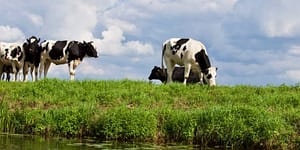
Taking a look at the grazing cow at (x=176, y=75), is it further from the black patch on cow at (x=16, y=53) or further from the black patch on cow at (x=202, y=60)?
the black patch on cow at (x=16, y=53)

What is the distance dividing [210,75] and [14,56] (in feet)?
39.7

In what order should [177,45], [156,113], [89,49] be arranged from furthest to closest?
[89,49] < [177,45] < [156,113]

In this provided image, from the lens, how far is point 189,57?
87.1ft

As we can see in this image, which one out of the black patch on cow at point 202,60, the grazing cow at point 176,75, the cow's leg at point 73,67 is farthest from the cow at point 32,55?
the black patch on cow at point 202,60

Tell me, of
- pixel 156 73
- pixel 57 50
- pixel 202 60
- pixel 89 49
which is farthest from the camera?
pixel 156 73

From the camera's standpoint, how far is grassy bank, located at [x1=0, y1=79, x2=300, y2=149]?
16.5m

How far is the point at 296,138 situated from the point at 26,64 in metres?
19.6

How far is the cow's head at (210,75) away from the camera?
25359 millimetres

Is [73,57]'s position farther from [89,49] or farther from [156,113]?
[156,113]

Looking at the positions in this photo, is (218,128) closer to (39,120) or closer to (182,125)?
(182,125)

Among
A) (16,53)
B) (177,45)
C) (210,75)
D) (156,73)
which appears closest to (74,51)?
(16,53)

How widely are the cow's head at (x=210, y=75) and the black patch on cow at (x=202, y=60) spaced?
47 centimetres

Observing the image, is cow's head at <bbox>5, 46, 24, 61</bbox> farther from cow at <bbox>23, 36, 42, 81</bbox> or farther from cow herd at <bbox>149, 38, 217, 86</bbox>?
cow herd at <bbox>149, 38, 217, 86</bbox>

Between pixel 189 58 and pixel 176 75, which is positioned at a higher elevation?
pixel 189 58
